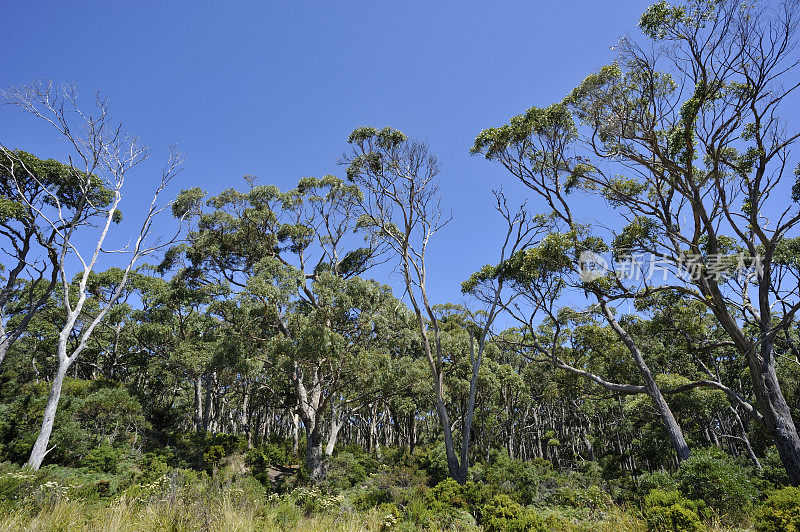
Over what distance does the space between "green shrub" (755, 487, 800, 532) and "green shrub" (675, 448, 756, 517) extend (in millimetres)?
1750

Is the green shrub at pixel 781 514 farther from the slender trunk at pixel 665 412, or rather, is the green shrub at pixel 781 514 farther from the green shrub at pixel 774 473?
the green shrub at pixel 774 473

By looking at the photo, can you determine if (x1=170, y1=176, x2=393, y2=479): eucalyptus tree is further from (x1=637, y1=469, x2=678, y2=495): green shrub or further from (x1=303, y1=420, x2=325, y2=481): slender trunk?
(x1=637, y1=469, x2=678, y2=495): green shrub

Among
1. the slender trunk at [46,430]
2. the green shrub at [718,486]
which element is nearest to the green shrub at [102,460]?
the slender trunk at [46,430]

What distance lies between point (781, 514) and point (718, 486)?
240cm

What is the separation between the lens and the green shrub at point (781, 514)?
185 inches

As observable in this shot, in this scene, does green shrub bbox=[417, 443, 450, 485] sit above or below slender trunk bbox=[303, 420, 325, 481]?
below

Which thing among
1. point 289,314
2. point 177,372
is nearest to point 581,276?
point 289,314

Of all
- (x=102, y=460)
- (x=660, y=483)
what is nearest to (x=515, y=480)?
(x=660, y=483)

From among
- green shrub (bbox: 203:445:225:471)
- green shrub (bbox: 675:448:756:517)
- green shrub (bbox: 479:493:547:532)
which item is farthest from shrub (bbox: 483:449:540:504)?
green shrub (bbox: 203:445:225:471)

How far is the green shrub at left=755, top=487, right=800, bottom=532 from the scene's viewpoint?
4.70 meters

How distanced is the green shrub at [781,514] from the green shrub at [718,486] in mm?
1750

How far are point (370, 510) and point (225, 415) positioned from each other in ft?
96.3

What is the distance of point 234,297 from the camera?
12.5 m

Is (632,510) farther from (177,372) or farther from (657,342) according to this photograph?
(177,372)
